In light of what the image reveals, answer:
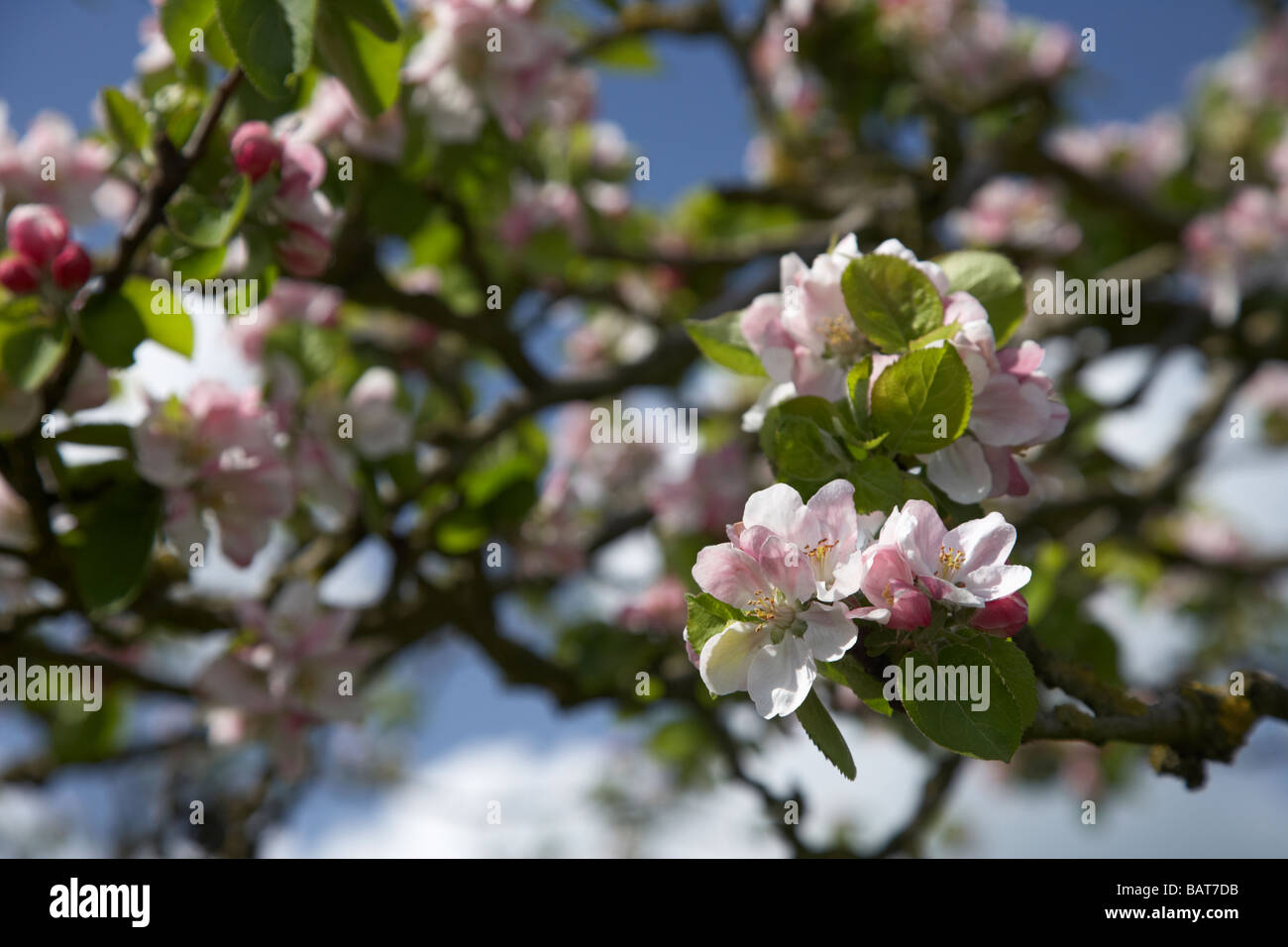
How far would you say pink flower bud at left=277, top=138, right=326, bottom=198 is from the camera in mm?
1272

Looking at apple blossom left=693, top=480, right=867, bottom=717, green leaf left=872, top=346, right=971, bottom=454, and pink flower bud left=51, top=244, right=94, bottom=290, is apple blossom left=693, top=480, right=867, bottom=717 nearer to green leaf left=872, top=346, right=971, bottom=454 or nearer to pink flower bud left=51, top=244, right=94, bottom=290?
green leaf left=872, top=346, right=971, bottom=454

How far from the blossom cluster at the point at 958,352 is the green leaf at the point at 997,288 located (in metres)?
0.04

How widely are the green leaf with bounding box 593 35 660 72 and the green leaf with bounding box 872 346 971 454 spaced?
2.08 meters

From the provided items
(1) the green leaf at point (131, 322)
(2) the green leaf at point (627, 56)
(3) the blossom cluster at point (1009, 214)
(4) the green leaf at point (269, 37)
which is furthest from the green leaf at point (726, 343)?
(3) the blossom cluster at point (1009, 214)

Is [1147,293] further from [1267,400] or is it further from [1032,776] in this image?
[1032,776]

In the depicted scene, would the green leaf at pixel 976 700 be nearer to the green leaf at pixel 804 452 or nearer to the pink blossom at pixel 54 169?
the green leaf at pixel 804 452

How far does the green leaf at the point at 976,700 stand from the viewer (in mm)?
791

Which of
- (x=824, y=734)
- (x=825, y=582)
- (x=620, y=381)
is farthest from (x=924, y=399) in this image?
(x=620, y=381)

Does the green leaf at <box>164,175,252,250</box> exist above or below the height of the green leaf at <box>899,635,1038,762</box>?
above

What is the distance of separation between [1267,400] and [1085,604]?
117 inches

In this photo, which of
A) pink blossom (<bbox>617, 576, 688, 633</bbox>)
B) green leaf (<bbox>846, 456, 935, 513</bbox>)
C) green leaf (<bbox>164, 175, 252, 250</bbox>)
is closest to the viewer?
green leaf (<bbox>846, 456, 935, 513</bbox>)

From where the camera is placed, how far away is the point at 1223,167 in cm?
383

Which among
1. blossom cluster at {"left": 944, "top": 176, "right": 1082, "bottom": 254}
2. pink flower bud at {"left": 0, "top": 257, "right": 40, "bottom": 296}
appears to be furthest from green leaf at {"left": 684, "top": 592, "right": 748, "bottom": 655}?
blossom cluster at {"left": 944, "top": 176, "right": 1082, "bottom": 254}

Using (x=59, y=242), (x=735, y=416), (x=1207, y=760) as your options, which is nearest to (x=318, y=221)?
(x=59, y=242)
